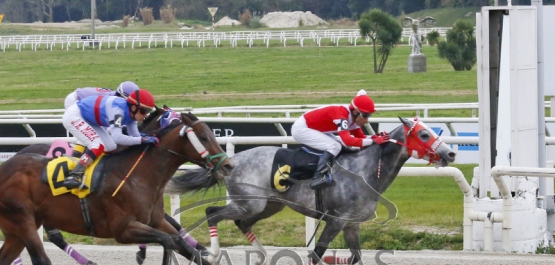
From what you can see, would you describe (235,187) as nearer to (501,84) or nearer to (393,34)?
(501,84)

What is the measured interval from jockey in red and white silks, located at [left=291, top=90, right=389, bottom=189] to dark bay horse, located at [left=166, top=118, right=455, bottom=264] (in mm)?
84

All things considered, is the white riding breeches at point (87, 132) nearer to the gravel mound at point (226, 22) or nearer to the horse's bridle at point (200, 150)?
the horse's bridle at point (200, 150)

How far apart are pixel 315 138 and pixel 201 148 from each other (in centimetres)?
116

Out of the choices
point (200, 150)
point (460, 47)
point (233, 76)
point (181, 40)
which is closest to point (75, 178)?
point (200, 150)

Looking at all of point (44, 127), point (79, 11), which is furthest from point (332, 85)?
point (79, 11)

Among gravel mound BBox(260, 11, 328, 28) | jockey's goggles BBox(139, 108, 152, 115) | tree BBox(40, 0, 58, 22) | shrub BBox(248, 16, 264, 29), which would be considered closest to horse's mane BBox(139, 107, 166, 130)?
jockey's goggles BBox(139, 108, 152, 115)

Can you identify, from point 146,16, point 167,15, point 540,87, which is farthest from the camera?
point 167,15

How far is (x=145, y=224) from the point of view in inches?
234

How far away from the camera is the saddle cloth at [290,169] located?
22.1ft

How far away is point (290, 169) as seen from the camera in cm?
682

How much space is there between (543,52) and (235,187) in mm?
3283

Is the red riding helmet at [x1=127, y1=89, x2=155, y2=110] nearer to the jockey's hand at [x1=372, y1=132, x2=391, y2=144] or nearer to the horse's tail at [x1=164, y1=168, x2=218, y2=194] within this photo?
the horse's tail at [x1=164, y1=168, x2=218, y2=194]

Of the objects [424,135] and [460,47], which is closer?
[424,135]

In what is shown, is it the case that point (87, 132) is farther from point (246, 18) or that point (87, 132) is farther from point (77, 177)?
point (246, 18)
